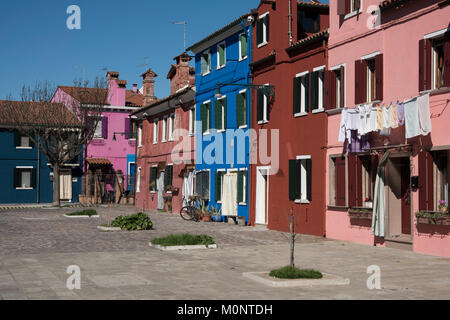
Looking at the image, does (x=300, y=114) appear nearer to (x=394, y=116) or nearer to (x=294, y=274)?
(x=394, y=116)

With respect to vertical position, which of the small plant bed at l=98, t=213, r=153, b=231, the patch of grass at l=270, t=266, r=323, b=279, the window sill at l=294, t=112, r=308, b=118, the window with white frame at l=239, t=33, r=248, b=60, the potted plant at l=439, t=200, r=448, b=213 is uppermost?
the window with white frame at l=239, t=33, r=248, b=60

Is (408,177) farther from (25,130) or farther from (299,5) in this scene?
(25,130)

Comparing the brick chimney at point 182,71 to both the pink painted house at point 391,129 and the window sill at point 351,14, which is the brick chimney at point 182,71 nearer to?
the pink painted house at point 391,129

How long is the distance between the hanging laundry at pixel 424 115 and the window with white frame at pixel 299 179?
21.2 ft

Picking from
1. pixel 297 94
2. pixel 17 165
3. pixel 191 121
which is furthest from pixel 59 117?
pixel 297 94

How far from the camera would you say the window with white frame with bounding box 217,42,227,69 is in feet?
97.1

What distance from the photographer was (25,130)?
148ft

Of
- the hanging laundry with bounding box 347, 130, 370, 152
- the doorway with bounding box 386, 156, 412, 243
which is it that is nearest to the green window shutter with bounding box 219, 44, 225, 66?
the hanging laundry with bounding box 347, 130, 370, 152

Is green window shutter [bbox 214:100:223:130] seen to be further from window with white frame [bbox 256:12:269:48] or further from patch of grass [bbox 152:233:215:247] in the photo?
patch of grass [bbox 152:233:215:247]

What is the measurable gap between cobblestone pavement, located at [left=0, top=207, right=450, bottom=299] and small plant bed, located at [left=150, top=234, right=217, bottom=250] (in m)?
0.36

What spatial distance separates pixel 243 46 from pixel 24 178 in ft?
90.8

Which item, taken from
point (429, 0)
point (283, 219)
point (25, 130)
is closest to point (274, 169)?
point (283, 219)

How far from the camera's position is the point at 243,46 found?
2769 cm

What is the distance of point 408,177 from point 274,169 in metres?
7.12
